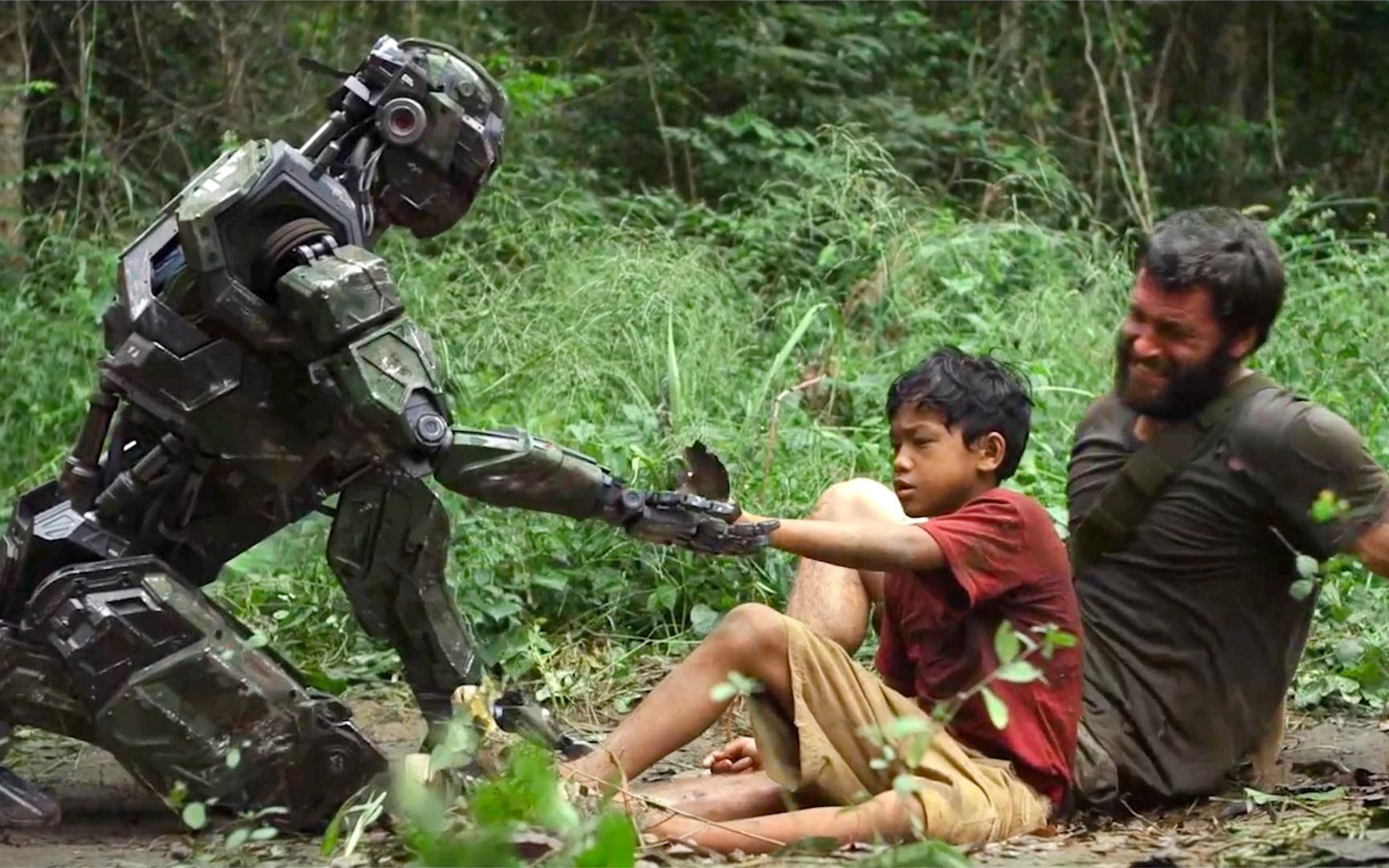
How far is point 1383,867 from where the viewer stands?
3.24 m

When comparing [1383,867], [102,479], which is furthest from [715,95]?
[1383,867]

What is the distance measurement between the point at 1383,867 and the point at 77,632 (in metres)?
2.77

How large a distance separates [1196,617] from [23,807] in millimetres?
2784

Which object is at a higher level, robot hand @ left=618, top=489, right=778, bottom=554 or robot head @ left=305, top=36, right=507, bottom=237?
robot head @ left=305, top=36, right=507, bottom=237

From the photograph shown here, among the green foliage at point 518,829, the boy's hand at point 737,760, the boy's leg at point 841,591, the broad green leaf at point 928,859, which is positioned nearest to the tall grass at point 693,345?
the boy's leg at point 841,591

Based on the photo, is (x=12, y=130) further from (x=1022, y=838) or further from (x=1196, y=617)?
(x=1022, y=838)

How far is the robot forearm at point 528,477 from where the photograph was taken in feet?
13.7

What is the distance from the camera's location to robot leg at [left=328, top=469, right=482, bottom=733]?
436 cm

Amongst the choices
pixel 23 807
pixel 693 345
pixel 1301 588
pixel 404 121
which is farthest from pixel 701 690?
pixel 693 345

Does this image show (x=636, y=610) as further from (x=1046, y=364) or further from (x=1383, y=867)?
(x=1383, y=867)

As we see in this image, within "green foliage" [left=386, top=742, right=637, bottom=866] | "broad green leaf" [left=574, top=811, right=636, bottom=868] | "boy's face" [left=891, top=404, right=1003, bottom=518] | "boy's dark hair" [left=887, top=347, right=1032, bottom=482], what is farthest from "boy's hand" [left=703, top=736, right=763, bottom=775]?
"broad green leaf" [left=574, top=811, right=636, bottom=868]

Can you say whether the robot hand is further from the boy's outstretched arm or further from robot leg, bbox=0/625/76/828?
robot leg, bbox=0/625/76/828

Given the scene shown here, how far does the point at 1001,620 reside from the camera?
3.99 metres

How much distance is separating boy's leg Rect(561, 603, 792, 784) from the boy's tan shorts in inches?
1.5
